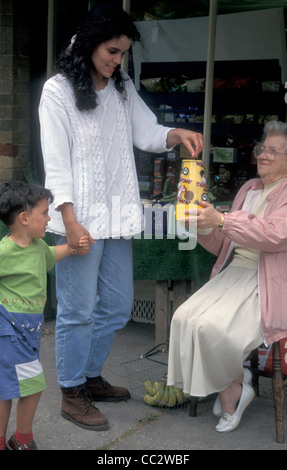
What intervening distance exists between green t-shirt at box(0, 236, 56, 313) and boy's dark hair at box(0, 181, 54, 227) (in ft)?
0.35

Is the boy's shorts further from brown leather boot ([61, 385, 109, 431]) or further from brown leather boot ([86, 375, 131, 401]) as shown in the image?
brown leather boot ([86, 375, 131, 401])

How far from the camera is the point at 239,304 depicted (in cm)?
320

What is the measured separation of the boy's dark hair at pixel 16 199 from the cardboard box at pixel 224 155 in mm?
2126

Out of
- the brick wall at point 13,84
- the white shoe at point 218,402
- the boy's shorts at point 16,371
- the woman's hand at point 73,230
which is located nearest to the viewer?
the boy's shorts at point 16,371

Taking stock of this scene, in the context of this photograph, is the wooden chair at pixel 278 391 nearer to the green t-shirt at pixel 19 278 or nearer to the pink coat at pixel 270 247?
the pink coat at pixel 270 247

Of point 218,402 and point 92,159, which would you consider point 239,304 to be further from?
point 92,159

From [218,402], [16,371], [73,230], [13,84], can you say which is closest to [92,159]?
[73,230]

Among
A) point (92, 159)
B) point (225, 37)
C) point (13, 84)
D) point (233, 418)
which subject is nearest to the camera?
point (92, 159)

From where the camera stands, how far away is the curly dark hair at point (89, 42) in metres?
3.05

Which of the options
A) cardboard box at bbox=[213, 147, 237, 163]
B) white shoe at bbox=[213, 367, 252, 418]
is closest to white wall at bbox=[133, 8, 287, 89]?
cardboard box at bbox=[213, 147, 237, 163]

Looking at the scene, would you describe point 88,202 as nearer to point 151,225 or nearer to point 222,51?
point 151,225

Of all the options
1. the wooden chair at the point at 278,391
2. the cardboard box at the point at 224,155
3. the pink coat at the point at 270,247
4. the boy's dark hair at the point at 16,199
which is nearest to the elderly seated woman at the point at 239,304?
the pink coat at the point at 270,247

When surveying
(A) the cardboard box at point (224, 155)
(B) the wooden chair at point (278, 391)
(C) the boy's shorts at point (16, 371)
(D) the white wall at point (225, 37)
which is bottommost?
(B) the wooden chair at point (278, 391)

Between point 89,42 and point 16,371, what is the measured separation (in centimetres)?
148
